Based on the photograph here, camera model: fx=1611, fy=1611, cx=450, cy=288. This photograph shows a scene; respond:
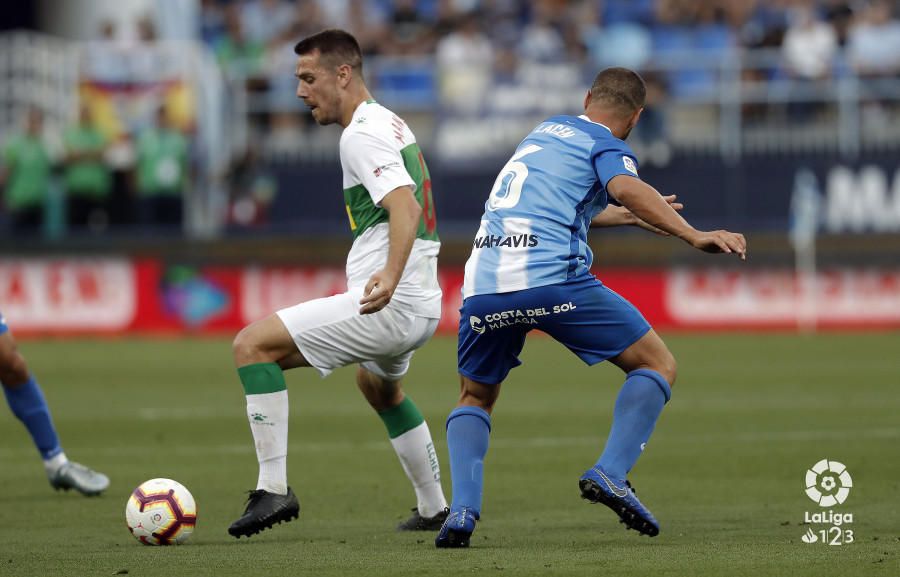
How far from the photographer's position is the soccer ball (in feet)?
23.4

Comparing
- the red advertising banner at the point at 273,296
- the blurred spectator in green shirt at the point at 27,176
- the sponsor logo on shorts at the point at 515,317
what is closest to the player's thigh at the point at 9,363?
the sponsor logo on shorts at the point at 515,317

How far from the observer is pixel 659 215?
21.8ft

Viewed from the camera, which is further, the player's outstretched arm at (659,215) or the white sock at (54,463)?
the white sock at (54,463)

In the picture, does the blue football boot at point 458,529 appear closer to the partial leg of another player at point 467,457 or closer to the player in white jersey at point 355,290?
the partial leg of another player at point 467,457

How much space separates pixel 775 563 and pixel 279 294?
16.9 m

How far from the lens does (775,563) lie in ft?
20.4

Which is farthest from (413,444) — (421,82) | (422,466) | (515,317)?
(421,82)

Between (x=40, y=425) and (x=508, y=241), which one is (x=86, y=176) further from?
(x=508, y=241)

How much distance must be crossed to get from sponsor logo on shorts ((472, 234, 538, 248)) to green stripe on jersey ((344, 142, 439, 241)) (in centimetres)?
46

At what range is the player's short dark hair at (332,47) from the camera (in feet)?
24.4

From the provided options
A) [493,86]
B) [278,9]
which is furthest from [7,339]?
[278,9]

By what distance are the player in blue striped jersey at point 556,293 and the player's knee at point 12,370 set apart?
314 centimetres

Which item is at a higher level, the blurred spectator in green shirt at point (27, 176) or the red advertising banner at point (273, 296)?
the blurred spectator in green shirt at point (27, 176)

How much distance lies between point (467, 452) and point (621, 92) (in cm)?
171
